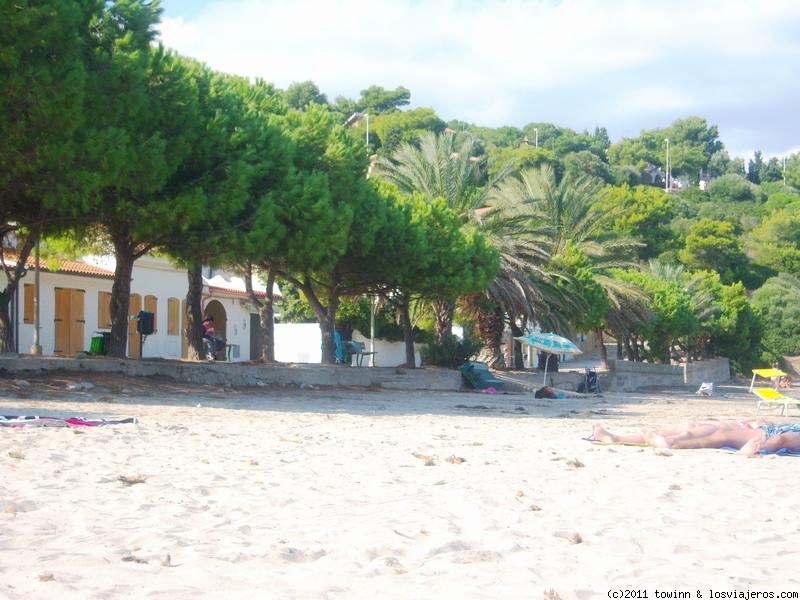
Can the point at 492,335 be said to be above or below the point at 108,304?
below

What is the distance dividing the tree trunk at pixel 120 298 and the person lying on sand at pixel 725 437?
12.6 metres

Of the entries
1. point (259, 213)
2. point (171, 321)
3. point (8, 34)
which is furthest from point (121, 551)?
point (171, 321)

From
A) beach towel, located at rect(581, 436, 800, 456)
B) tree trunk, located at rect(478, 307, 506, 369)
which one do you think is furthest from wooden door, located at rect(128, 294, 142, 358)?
beach towel, located at rect(581, 436, 800, 456)

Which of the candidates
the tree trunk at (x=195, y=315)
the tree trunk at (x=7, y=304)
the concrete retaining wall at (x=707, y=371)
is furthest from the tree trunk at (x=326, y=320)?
the concrete retaining wall at (x=707, y=371)

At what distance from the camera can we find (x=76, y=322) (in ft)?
108

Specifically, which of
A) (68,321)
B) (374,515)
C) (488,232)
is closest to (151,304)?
(68,321)

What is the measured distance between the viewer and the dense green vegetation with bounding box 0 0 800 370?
16.6 metres

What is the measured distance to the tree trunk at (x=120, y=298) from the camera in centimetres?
2102

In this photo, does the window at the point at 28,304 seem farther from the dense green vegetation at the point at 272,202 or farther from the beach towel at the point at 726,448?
the beach towel at the point at 726,448

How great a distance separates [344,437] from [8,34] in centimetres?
890

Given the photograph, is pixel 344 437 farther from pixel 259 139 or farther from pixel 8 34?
pixel 259 139

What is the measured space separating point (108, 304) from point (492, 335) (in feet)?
46.7

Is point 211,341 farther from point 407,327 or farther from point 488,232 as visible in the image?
point 488,232

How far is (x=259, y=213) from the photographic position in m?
20.2
